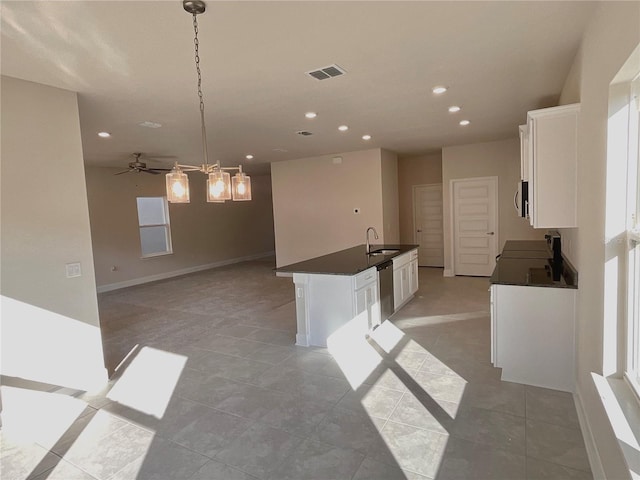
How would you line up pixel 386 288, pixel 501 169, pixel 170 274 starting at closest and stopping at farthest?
1. pixel 386 288
2. pixel 501 169
3. pixel 170 274

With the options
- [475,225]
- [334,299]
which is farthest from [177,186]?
[475,225]

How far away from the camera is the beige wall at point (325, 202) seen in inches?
287

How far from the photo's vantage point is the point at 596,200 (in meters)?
2.10

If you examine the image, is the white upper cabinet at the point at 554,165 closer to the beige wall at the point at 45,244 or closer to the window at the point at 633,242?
the window at the point at 633,242

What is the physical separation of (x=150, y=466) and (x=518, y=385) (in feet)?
9.08

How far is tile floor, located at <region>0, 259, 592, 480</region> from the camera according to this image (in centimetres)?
213

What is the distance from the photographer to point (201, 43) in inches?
97.5

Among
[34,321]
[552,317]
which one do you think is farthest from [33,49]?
[552,317]

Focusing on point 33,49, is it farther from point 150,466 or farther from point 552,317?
point 552,317

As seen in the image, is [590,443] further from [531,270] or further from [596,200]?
[531,270]

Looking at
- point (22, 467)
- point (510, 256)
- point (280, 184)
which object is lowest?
point (22, 467)

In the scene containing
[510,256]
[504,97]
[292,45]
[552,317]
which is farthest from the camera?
[510,256]

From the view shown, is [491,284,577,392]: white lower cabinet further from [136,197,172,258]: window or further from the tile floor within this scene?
[136,197,172,258]: window

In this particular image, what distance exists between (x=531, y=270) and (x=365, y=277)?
166cm
